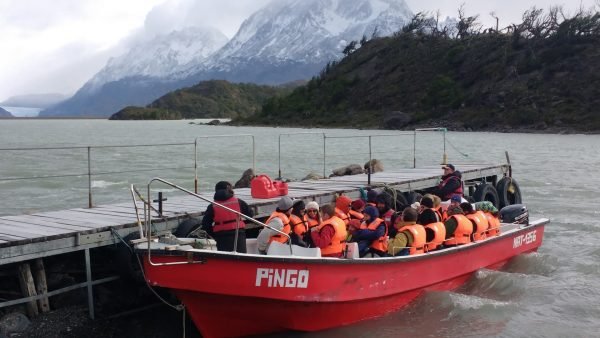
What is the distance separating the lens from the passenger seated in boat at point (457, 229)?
10258mm

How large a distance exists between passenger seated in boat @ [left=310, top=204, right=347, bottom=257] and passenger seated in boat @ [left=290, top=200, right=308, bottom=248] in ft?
0.63

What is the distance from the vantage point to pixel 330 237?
845 centimetres

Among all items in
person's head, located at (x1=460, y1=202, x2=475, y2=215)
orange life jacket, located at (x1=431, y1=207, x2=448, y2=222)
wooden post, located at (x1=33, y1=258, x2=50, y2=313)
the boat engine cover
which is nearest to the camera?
wooden post, located at (x1=33, y1=258, x2=50, y2=313)

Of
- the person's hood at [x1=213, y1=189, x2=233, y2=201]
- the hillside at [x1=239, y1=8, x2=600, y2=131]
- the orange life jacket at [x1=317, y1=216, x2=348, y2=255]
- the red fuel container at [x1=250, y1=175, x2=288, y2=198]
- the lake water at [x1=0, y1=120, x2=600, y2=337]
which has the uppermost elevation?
the hillside at [x1=239, y1=8, x2=600, y2=131]

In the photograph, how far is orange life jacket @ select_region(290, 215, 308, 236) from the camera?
8.76 meters

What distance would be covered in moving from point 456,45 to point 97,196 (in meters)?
79.7

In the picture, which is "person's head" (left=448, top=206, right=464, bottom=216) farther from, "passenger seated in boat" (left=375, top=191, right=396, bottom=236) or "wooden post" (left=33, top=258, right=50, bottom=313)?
"wooden post" (left=33, top=258, right=50, bottom=313)

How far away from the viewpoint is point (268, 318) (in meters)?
8.21

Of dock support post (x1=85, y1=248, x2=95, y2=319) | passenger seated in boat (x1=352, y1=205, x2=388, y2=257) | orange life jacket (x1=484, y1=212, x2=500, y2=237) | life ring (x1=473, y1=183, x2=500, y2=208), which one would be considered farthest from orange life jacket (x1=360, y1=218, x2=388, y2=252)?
life ring (x1=473, y1=183, x2=500, y2=208)

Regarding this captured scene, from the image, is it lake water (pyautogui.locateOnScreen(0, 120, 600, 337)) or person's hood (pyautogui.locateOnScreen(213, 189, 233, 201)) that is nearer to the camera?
person's hood (pyautogui.locateOnScreen(213, 189, 233, 201))

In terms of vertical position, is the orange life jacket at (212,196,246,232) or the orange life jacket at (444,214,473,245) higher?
the orange life jacket at (212,196,246,232)

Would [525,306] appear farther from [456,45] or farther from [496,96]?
[456,45]

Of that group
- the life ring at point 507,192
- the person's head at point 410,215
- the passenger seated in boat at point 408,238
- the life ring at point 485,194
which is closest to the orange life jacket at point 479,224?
the passenger seated in boat at point 408,238

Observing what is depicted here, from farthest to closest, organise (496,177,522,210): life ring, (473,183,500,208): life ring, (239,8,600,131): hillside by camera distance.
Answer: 1. (239,8,600,131): hillside
2. (496,177,522,210): life ring
3. (473,183,500,208): life ring
